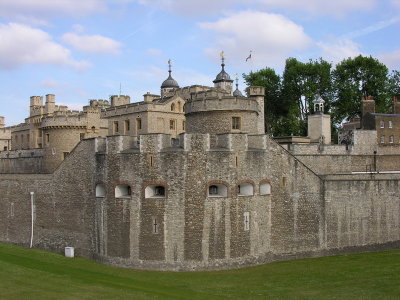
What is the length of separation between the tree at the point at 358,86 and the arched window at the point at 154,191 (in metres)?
32.4

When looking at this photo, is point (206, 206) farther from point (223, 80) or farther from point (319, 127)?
point (223, 80)

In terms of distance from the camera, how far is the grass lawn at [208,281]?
65.1 ft

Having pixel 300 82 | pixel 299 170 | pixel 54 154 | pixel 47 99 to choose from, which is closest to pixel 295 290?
pixel 299 170

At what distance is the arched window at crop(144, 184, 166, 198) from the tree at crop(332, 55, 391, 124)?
32.4 m

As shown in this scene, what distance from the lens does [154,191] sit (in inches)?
1001

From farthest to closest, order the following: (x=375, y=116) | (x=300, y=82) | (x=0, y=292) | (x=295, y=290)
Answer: (x=300, y=82)
(x=375, y=116)
(x=295, y=290)
(x=0, y=292)

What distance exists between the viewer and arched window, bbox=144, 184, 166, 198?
82.3 feet

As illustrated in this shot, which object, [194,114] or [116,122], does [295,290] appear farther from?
[116,122]

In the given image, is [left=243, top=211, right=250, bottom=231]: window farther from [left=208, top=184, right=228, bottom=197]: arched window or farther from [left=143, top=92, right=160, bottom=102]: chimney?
[left=143, top=92, right=160, bottom=102]: chimney

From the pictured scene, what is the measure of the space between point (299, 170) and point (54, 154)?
18.1m

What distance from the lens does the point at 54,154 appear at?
122 feet

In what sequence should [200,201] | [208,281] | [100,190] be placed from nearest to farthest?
[208,281], [200,201], [100,190]

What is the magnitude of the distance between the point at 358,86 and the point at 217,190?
32.8 metres

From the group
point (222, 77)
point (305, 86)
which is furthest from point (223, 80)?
point (305, 86)
